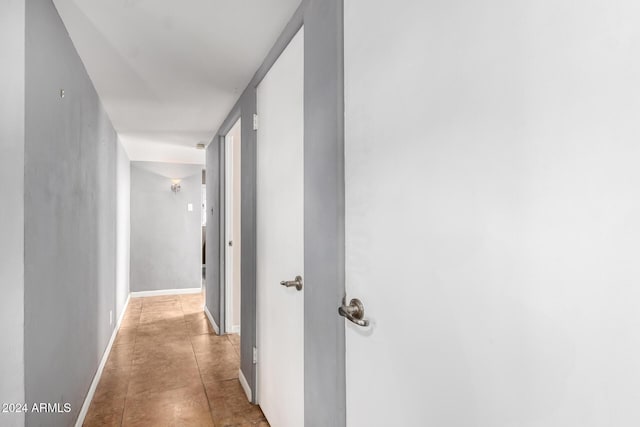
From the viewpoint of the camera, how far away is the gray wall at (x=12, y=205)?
1.15m

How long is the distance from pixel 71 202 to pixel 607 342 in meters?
2.39

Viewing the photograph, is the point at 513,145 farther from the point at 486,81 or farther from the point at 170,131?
the point at 170,131

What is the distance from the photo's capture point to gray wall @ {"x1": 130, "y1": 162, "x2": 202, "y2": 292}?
5719mm

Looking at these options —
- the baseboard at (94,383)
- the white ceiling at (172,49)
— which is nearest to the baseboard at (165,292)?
the baseboard at (94,383)

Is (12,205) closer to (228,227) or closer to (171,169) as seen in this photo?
(228,227)

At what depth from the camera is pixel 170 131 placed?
400 cm

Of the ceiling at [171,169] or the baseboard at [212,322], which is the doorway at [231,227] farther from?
the ceiling at [171,169]

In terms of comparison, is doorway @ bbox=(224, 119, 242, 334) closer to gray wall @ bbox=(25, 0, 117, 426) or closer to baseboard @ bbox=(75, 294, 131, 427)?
baseboard @ bbox=(75, 294, 131, 427)

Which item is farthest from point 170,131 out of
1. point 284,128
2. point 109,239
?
point 284,128

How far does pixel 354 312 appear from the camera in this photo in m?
1.13

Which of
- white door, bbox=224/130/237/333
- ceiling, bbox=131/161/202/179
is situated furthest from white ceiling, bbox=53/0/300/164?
ceiling, bbox=131/161/202/179

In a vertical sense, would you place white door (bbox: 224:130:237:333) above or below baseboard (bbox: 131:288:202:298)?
above

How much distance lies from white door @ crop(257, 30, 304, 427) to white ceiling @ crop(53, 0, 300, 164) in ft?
0.68

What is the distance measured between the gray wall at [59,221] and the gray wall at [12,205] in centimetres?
7
